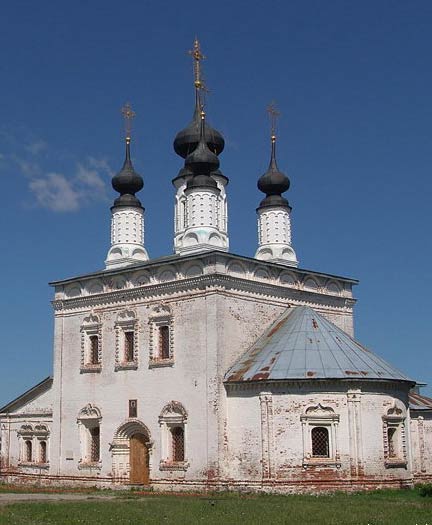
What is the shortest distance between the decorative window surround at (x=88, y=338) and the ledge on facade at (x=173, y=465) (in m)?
3.74

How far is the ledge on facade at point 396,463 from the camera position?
20.5 m

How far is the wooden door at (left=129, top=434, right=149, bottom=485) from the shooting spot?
75.0ft

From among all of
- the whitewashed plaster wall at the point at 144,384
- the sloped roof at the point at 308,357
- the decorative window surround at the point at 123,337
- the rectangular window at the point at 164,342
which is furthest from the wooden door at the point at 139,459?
the sloped roof at the point at 308,357

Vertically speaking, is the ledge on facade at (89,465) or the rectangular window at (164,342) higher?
the rectangular window at (164,342)

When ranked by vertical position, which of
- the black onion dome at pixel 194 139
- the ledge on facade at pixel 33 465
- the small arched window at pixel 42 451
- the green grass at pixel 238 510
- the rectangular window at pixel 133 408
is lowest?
the green grass at pixel 238 510

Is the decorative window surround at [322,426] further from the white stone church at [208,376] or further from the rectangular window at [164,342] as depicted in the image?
the rectangular window at [164,342]

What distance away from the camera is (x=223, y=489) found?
68.4 feet

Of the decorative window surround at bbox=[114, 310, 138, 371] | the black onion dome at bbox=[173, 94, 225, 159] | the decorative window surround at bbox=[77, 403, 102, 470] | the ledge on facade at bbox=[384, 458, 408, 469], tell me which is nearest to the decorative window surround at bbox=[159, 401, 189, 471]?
the decorative window surround at bbox=[114, 310, 138, 371]

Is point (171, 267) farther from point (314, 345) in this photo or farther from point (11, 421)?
point (11, 421)

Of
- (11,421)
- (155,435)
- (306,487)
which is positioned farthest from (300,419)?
(11,421)

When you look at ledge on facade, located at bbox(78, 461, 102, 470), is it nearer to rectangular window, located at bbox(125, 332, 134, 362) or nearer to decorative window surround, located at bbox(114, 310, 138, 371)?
decorative window surround, located at bbox(114, 310, 138, 371)

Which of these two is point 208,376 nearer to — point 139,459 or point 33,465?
point 139,459

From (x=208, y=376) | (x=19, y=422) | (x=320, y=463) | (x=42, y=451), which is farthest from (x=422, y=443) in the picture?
(x=19, y=422)

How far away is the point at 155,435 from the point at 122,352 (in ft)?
8.79
